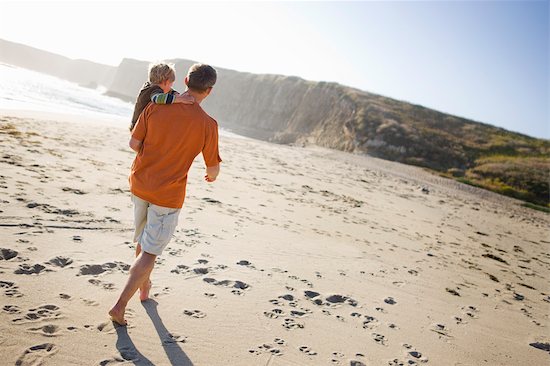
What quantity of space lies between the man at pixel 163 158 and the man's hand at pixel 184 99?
0.04m

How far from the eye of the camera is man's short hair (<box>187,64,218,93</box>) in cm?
271

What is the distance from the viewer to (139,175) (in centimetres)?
276

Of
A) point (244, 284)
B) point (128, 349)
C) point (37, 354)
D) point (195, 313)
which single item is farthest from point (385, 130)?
point (37, 354)

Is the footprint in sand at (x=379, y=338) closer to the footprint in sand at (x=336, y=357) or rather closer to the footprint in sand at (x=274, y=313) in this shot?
the footprint in sand at (x=336, y=357)

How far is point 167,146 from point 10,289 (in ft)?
5.81

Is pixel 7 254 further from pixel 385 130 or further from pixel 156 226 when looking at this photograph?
pixel 385 130

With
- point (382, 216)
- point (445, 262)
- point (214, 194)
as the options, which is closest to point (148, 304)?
point (214, 194)

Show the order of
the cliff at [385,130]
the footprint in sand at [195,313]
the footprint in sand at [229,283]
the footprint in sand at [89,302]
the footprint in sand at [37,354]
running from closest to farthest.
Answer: the footprint in sand at [37,354], the footprint in sand at [89,302], the footprint in sand at [195,313], the footprint in sand at [229,283], the cliff at [385,130]

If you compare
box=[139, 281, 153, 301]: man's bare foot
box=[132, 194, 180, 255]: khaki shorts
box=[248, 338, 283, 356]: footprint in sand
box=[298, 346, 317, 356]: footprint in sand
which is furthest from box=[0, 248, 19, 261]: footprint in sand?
box=[298, 346, 317, 356]: footprint in sand

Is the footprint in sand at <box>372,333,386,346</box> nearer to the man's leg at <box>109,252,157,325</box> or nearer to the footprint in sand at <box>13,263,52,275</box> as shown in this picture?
the man's leg at <box>109,252,157,325</box>

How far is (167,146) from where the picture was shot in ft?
8.78

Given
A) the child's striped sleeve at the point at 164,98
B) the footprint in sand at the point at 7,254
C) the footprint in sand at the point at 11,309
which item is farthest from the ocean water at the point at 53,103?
the child's striped sleeve at the point at 164,98

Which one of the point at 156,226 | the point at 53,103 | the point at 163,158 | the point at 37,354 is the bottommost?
the point at 37,354

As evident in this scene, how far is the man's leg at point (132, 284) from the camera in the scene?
8.81ft
